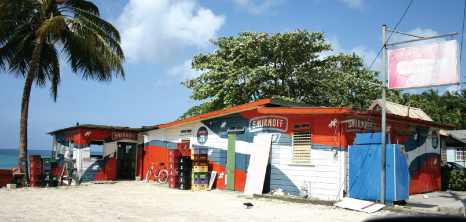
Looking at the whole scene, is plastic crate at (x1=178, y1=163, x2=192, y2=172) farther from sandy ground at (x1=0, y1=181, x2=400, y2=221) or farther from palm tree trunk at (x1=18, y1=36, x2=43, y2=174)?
palm tree trunk at (x1=18, y1=36, x2=43, y2=174)

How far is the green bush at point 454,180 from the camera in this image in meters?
15.9

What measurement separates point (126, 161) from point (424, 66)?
16952 millimetres

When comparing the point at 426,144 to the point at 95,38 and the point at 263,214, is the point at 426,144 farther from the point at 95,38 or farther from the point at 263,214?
the point at 95,38

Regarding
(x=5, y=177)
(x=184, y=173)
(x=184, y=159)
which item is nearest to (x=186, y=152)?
(x=184, y=159)

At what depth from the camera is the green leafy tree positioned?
21.2 m

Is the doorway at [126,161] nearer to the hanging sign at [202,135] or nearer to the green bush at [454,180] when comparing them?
the hanging sign at [202,135]

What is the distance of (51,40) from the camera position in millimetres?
17734

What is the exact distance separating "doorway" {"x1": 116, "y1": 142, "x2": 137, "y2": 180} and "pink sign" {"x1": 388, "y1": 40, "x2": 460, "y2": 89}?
15.7 m

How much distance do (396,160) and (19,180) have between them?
14998mm

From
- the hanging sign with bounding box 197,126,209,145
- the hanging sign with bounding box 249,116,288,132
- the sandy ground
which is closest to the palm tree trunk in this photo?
the sandy ground

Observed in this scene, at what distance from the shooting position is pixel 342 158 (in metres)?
11.4

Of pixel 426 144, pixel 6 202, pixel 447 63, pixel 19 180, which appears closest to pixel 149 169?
pixel 19 180

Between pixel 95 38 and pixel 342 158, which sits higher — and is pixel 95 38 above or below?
above

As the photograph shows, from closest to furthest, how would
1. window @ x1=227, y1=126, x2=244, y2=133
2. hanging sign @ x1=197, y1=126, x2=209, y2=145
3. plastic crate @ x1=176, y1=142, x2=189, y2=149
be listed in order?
window @ x1=227, y1=126, x2=244, y2=133 < hanging sign @ x1=197, y1=126, x2=209, y2=145 < plastic crate @ x1=176, y1=142, x2=189, y2=149
